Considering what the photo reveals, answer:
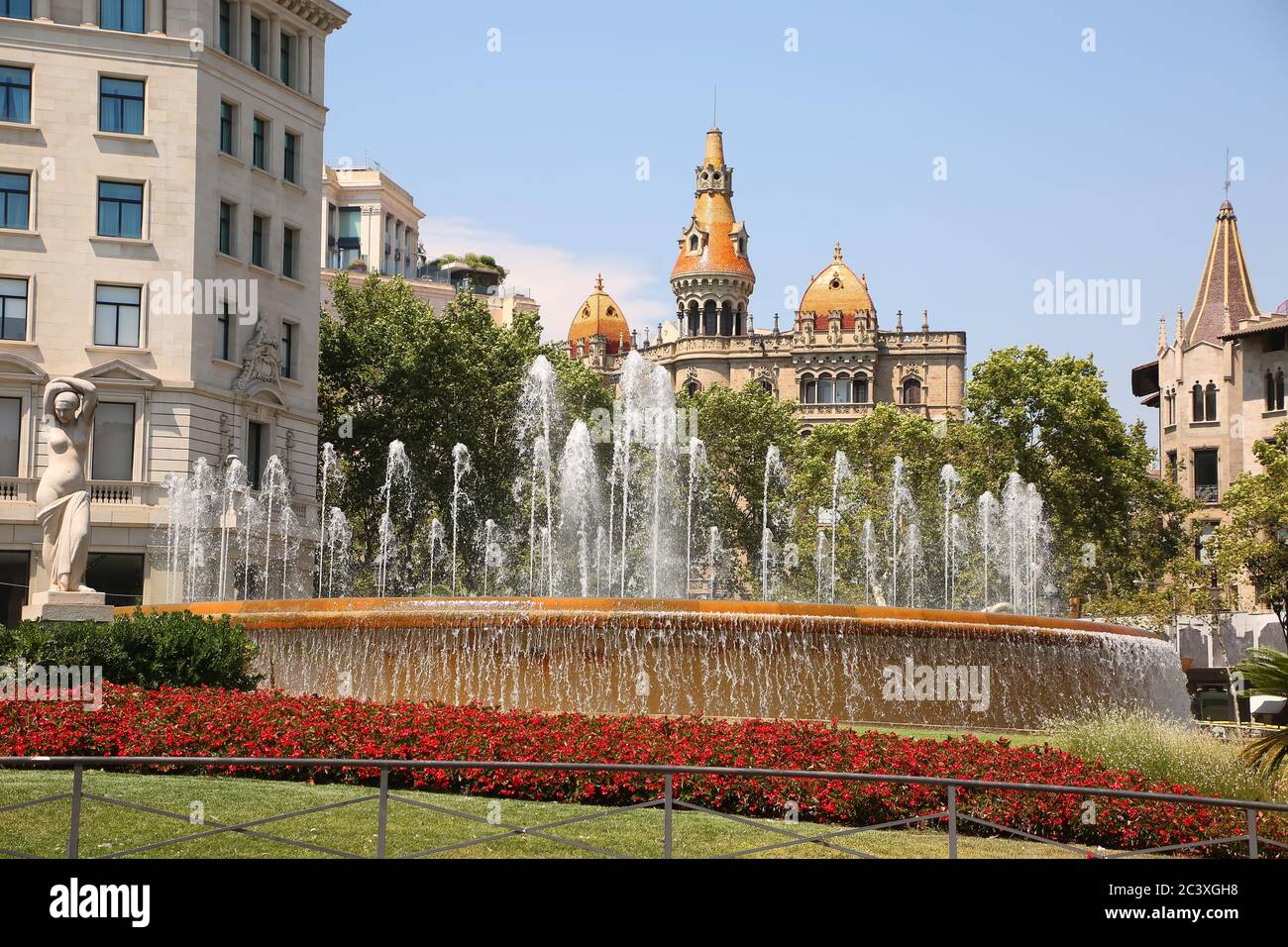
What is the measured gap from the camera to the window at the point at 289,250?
44.4 m

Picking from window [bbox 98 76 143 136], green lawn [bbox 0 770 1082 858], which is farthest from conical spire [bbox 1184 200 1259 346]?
green lawn [bbox 0 770 1082 858]

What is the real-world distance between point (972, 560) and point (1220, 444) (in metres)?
18.2

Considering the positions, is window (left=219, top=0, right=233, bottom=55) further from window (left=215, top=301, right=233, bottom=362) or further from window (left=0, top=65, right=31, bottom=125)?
window (left=215, top=301, right=233, bottom=362)

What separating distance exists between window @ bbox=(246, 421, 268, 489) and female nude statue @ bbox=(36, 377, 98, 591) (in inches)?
896

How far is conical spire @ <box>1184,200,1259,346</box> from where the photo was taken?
7088 centimetres

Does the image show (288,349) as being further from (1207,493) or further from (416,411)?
(1207,493)

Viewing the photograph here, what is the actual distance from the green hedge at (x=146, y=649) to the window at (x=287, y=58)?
3002 cm

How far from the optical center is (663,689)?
60.0 ft

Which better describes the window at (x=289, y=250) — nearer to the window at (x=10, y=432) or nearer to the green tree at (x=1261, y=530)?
the window at (x=10, y=432)

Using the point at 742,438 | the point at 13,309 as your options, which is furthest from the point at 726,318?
the point at 13,309

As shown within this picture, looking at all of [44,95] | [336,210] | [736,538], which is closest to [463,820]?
[44,95]

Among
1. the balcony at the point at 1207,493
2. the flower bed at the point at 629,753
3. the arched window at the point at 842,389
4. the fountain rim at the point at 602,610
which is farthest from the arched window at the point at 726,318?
the flower bed at the point at 629,753
